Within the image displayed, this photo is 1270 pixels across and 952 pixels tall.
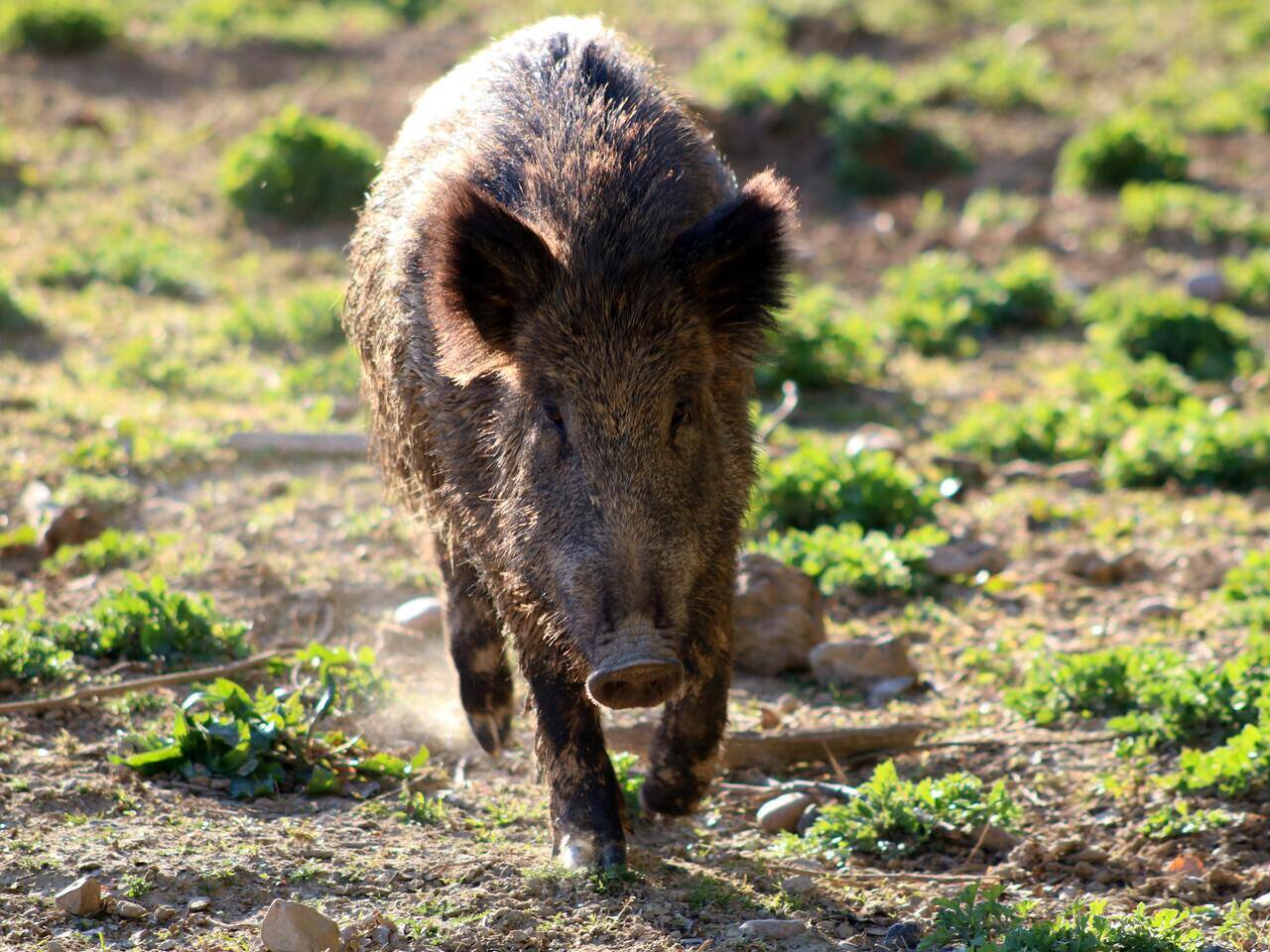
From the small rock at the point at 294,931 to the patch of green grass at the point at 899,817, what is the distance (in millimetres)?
1415

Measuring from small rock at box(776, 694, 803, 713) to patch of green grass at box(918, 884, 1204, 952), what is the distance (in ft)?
5.11

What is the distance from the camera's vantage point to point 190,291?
939cm

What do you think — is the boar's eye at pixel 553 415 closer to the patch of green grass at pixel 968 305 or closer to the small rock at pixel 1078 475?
the small rock at pixel 1078 475

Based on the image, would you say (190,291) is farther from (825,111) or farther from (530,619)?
(530,619)

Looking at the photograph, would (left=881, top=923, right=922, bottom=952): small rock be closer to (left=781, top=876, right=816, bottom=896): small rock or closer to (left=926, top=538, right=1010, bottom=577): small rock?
(left=781, top=876, right=816, bottom=896): small rock

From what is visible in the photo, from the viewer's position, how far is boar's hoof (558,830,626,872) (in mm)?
3907

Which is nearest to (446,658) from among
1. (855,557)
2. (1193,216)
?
(855,557)

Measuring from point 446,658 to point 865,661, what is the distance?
4.72 feet

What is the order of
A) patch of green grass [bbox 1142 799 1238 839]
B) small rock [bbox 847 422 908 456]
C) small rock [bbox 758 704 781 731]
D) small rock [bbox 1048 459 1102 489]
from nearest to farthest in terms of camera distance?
1. patch of green grass [bbox 1142 799 1238 839]
2. small rock [bbox 758 704 781 731]
3. small rock [bbox 1048 459 1102 489]
4. small rock [bbox 847 422 908 456]

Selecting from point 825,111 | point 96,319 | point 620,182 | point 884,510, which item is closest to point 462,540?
point 620,182

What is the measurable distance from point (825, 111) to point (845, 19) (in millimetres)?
3583

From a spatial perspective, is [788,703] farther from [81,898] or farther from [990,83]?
[990,83]

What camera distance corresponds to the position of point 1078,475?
7.12m

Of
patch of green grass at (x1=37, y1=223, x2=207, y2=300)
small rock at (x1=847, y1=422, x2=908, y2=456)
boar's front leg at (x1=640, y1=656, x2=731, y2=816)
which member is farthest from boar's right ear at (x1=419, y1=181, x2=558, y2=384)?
patch of green grass at (x1=37, y1=223, x2=207, y2=300)
